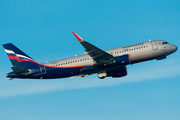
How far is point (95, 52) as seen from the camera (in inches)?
2640

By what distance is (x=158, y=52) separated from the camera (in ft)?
233

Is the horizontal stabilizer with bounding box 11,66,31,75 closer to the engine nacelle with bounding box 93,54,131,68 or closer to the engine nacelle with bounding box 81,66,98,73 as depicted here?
the engine nacelle with bounding box 81,66,98,73

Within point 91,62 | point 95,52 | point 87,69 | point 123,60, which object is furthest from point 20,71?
point 123,60

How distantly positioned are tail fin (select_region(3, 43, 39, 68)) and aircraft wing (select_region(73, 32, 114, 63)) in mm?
14706

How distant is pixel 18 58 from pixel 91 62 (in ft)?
59.3

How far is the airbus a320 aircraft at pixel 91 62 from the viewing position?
226ft

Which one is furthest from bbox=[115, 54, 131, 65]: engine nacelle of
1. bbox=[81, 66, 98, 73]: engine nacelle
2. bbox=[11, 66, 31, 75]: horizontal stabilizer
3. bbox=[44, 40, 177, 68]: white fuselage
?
bbox=[11, 66, 31, 75]: horizontal stabilizer

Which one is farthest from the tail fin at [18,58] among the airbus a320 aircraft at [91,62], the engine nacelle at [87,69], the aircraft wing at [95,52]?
the aircraft wing at [95,52]

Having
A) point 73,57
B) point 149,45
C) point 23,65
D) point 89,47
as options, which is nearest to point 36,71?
point 23,65

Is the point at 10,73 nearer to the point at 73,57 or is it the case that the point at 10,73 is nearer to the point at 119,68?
the point at 73,57

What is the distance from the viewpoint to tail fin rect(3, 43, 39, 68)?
2869 inches

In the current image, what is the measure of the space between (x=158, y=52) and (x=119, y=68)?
10.9m

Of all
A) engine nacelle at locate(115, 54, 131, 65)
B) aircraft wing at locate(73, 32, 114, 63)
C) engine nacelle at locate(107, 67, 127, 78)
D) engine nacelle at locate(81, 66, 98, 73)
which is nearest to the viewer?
aircraft wing at locate(73, 32, 114, 63)

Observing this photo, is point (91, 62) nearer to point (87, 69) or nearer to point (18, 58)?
point (87, 69)
